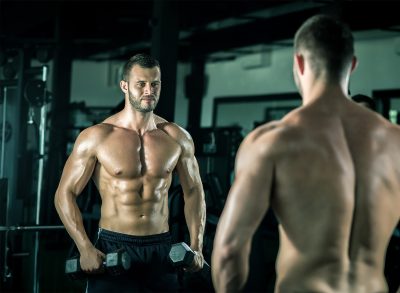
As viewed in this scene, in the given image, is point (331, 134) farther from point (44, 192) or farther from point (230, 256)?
point (44, 192)

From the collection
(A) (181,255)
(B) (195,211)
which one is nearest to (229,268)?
(A) (181,255)

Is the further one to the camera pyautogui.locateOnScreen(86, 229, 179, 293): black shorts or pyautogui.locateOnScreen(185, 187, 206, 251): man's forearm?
pyautogui.locateOnScreen(185, 187, 206, 251): man's forearm

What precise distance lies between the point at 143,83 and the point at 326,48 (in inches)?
61.8

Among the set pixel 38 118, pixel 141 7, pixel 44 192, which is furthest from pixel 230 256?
pixel 141 7

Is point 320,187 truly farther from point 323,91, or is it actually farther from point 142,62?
point 142,62

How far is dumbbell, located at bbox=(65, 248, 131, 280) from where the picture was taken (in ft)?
10.6

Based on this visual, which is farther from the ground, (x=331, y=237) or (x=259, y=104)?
(x=259, y=104)

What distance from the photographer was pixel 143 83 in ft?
11.2

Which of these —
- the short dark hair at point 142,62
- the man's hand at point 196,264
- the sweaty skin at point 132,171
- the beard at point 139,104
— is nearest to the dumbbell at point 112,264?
the sweaty skin at point 132,171

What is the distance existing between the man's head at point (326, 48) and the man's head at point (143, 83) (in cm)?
150

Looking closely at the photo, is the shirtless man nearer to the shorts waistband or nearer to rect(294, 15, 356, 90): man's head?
the shorts waistband

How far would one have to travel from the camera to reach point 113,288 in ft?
10.8

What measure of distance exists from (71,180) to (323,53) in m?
1.74

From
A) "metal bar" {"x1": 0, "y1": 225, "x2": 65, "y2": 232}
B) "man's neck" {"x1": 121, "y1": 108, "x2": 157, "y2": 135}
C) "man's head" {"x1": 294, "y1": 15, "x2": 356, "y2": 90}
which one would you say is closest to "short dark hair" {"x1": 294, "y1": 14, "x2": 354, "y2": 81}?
"man's head" {"x1": 294, "y1": 15, "x2": 356, "y2": 90}
